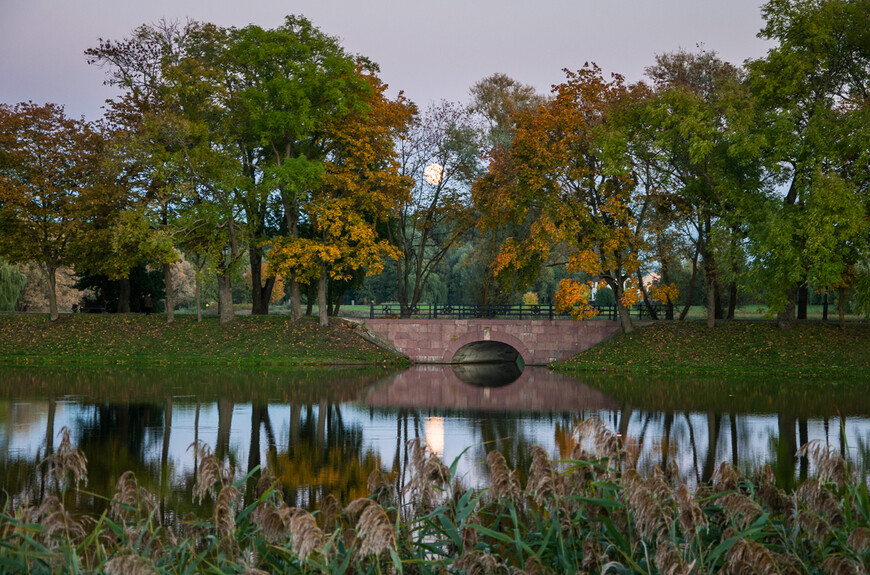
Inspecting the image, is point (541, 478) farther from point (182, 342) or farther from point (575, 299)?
point (182, 342)

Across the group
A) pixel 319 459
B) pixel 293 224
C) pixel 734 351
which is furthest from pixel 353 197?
pixel 319 459

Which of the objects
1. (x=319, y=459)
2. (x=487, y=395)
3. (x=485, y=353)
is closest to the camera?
(x=319, y=459)

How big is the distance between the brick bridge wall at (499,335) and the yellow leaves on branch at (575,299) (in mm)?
1267

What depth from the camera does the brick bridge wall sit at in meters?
39.0


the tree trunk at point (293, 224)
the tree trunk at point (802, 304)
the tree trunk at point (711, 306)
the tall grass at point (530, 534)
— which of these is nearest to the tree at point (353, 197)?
the tree trunk at point (293, 224)

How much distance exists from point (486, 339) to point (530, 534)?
107 ft

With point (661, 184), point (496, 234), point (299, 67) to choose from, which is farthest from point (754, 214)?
point (299, 67)

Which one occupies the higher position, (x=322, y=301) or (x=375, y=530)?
(x=322, y=301)

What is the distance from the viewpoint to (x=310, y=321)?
41.1m

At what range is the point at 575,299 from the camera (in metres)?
37.2

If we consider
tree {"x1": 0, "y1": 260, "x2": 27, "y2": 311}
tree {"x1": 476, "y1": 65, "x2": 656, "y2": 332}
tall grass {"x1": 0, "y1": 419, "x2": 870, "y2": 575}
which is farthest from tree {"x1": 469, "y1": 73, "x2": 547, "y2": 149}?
tall grass {"x1": 0, "y1": 419, "x2": 870, "y2": 575}

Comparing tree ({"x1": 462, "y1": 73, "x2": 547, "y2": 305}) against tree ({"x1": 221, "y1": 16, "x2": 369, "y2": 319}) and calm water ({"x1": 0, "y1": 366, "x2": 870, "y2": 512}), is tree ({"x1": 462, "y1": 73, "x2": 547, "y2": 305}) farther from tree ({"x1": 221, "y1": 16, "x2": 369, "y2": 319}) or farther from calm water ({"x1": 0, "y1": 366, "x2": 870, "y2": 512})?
calm water ({"x1": 0, "y1": 366, "x2": 870, "y2": 512})

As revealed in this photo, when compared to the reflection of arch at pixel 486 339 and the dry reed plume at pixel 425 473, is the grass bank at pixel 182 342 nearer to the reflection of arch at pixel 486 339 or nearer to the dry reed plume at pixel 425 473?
the reflection of arch at pixel 486 339

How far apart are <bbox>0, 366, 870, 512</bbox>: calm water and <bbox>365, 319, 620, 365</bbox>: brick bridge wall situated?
24.2 feet
